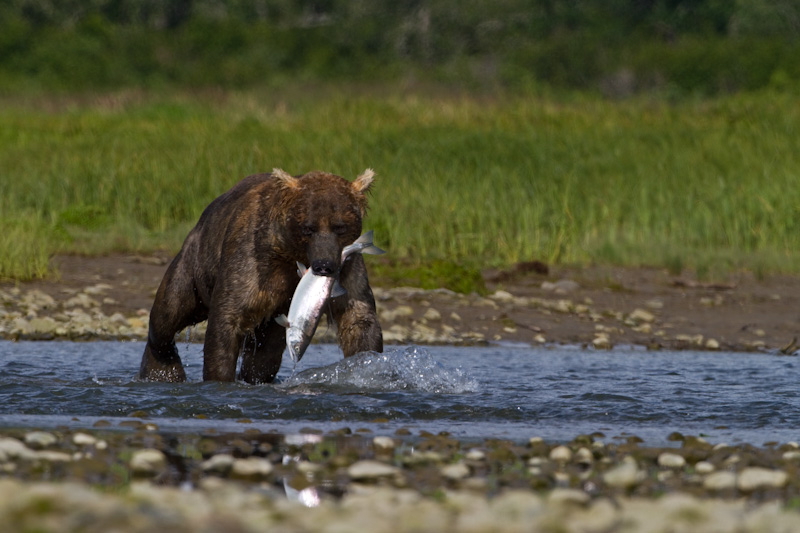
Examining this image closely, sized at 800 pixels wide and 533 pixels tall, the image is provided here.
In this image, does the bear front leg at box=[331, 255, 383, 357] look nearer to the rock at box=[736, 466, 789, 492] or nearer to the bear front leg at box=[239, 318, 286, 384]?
the bear front leg at box=[239, 318, 286, 384]

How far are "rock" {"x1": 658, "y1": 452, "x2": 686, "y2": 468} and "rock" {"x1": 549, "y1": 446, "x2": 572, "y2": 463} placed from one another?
303 millimetres

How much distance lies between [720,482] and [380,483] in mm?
1025

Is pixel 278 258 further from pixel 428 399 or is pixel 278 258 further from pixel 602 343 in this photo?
pixel 602 343

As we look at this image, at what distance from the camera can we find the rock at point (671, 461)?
400 centimetres

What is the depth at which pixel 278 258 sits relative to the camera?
5.74 m

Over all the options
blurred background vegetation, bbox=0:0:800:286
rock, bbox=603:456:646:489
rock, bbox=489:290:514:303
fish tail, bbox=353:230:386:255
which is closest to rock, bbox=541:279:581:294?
rock, bbox=489:290:514:303

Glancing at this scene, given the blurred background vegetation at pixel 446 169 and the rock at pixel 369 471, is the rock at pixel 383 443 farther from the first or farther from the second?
the blurred background vegetation at pixel 446 169

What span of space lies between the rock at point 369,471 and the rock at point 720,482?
0.95 metres

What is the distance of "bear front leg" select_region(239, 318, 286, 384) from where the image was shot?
636 centimetres

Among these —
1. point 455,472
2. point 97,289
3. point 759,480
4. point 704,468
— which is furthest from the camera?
point 97,289

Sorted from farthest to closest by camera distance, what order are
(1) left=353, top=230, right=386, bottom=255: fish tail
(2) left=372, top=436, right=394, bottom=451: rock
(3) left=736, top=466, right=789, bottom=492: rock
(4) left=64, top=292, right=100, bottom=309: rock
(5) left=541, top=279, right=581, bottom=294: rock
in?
(5) left=541, top=279, right=581, bottom=294: rock < (4) left=64, top=292, right=100, bottom=309: rock < (1) left=353, top=230, right=386, bottom=255: fish tail < (2) left=372, top=436, right=394, bottom=451: rock < (3) left=736, top=466, right=789, bottom=492: rock

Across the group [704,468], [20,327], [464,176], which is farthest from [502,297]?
[704,468]

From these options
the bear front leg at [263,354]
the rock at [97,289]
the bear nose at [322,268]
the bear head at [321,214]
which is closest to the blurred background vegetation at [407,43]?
the rock at [97,289]

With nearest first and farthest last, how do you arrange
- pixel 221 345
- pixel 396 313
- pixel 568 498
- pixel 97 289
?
1. pixel 568 498
2. pixel 221 345
3. pixel 396 313
4. pixel 97 289
